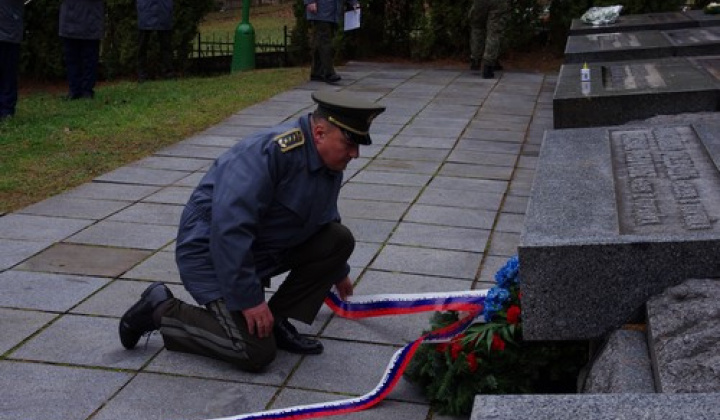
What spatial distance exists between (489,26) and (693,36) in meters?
2.79

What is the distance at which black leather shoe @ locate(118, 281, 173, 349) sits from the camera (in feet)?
14.5

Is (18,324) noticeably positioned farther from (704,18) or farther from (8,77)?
(704,18)

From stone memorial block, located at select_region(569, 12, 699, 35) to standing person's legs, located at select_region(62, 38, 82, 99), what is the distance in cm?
587

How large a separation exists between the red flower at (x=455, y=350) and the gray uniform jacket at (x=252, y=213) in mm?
763

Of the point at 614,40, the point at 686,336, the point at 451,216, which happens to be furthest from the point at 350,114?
the point at 614,40

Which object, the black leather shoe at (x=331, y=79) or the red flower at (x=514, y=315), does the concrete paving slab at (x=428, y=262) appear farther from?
the black leather shoe at (x=331, y=79)

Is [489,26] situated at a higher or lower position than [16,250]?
higher

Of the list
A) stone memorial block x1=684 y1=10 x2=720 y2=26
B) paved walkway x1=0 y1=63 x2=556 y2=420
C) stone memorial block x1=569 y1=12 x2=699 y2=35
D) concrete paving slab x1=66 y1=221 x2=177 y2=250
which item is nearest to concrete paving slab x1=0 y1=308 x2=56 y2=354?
paved walkway x1=0 y1=63 x2=556 y2=420

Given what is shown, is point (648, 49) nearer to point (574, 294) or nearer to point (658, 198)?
point (658, 198)

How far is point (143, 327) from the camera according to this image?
4426 millimetres

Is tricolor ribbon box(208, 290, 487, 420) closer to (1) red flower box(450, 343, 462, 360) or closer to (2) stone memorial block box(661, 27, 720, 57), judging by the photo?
(1) red flower box(450, 343, 462, 360)

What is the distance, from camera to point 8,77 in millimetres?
10430

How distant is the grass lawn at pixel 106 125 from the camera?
781 centimetres

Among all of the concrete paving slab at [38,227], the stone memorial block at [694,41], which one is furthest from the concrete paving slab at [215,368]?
the stone memorial block at [694,41]
